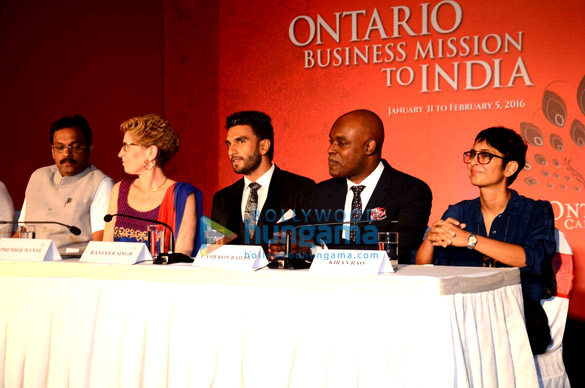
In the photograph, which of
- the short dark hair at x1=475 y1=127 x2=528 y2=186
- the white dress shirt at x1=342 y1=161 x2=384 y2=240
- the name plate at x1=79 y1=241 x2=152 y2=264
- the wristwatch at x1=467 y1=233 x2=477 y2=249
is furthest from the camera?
the white dress shirt at x1=342 y1=161 x2=384 y2=240

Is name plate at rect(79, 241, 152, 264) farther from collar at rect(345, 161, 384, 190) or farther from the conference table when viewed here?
collar at rect(345, 161, 384, 190)

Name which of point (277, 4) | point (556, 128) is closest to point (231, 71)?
point (277, 4)

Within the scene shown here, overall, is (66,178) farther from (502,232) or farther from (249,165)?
(502,232)

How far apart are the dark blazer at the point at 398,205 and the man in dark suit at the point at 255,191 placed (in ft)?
0.97

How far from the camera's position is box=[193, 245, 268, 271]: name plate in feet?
7.43

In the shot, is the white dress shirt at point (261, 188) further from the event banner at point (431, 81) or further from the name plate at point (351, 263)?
the name plate at point (351, 263)

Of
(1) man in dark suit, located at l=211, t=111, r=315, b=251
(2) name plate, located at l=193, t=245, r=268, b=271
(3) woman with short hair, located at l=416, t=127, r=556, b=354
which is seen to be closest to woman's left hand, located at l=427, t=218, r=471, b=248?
(3) woman with short hair, located at l=416, t=127, r=556, b=354

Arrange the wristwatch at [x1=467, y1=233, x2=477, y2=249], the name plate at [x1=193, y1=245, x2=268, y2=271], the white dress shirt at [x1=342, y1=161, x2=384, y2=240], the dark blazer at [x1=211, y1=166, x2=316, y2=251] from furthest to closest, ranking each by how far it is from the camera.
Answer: the dark blazer at [x1=211, y1=166, x2=316, y2=251] < the white dress shirt at [x1=342, y1=161, x2=384, y2=240] < the wristwatch at [x1=467, y1=233, x2=477, y2=249] < the name plate at [x1=193, y1=245, x2=268, y2=271]

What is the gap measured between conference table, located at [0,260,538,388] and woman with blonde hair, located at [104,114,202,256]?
2.96 ft

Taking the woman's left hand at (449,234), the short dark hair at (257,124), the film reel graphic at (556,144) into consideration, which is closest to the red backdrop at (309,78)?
the film reel graphic at (556,144)

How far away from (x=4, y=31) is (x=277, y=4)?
79.0 inches

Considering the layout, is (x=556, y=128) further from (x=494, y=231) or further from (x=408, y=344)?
(x=408, y=344)

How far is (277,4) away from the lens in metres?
4.87

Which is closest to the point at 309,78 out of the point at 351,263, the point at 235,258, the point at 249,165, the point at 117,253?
the point at 249,165
